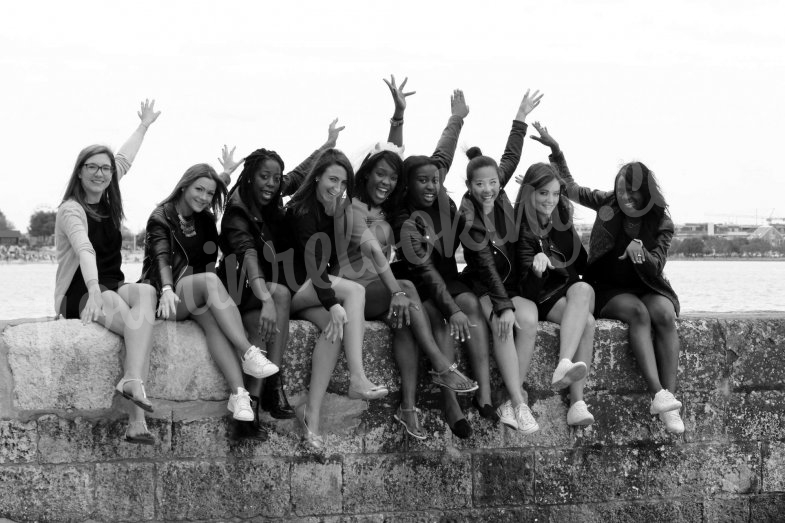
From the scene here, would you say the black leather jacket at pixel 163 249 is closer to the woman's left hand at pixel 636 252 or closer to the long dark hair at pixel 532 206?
the long dark hair at pixel 532 206

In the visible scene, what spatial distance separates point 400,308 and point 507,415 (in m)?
0.79

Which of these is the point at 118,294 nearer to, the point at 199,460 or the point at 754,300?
the point at 199,460

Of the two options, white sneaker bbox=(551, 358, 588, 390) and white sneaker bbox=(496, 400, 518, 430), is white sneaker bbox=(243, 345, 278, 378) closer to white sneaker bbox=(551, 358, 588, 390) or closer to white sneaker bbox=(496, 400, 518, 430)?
white sneaker bbox=(496, 400, 518, 430)

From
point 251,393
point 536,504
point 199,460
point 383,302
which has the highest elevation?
point 383,302

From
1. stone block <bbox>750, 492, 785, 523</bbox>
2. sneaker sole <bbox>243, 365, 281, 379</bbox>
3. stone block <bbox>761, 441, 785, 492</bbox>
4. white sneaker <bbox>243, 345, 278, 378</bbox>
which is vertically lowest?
stone block <bbox>750, 492, 785, 523</bbox>

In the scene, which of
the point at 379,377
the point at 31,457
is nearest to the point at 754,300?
the point at 379,377

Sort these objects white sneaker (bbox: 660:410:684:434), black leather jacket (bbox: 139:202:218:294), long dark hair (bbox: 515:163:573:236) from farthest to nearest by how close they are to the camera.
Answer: long dark hair (bbox: 515:163:573:236), white sneaker (bbox: 660:410:684:434), black leather jacket (bbox: 139:202:218:294)

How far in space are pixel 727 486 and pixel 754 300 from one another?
12763mm

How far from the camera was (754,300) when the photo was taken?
655 inches

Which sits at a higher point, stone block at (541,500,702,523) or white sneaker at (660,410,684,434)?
white sneaker at (660,410,684,434)

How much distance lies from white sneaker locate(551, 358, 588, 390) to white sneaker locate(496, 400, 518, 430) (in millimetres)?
254

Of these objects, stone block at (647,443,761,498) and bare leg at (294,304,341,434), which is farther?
stone block at (647,443,761,498)

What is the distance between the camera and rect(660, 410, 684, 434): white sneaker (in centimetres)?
462

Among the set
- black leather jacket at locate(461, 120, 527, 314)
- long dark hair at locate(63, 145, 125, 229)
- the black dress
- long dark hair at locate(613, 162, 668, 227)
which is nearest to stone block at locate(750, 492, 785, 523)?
long dark hair at locate(613, 162, 668, 227)
